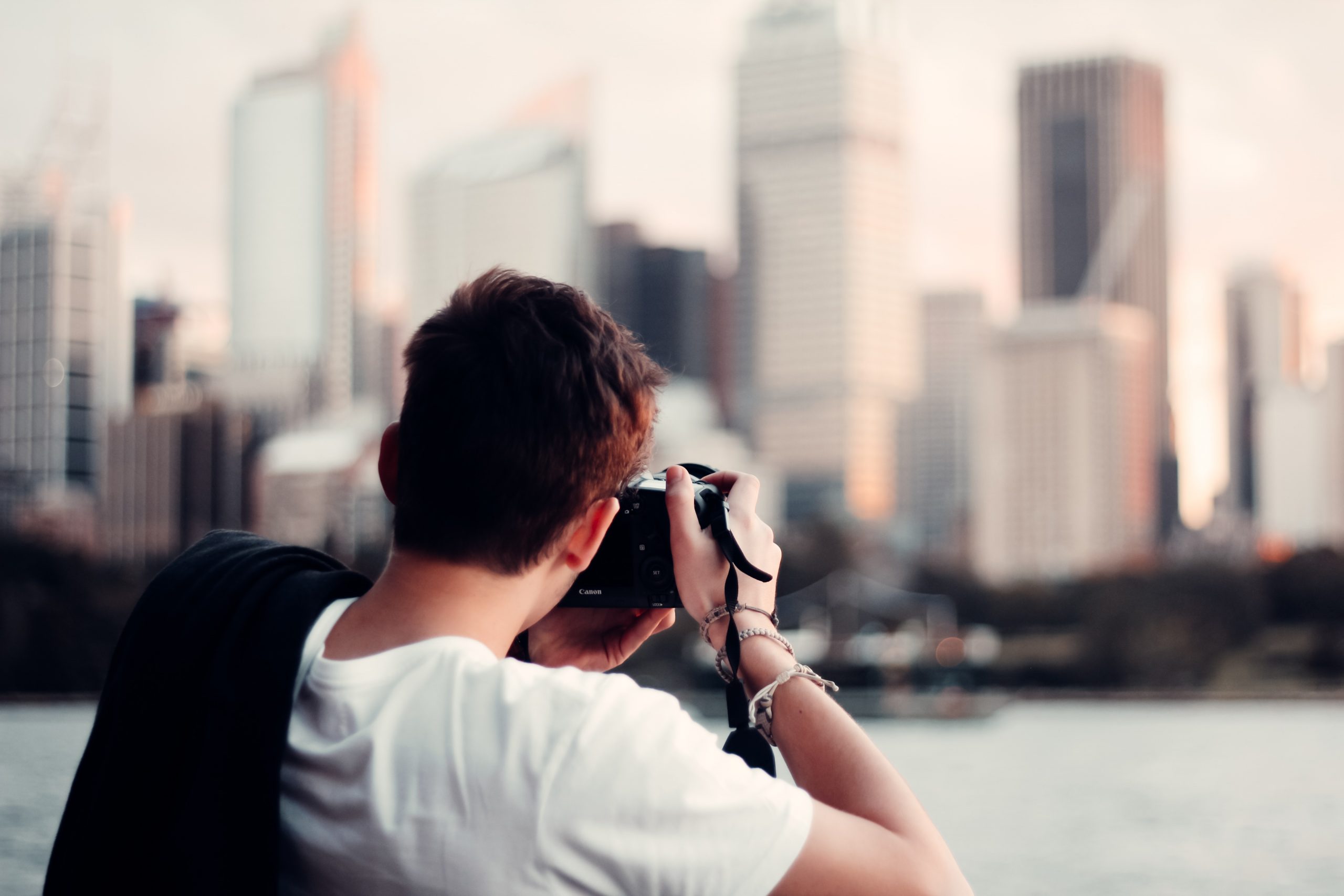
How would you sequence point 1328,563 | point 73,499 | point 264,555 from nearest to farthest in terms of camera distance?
point 264,555 → point 1328,563 → point 73,499

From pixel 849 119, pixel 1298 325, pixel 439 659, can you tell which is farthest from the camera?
pixel 1298 325

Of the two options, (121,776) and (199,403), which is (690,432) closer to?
(199,403)

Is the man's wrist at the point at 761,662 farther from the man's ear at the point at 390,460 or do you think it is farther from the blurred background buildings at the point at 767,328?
the blurred background buildings at the point at 767,328

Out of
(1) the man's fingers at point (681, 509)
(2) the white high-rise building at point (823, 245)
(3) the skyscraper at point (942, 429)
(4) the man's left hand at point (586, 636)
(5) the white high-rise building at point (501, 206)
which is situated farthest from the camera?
(3) the skyscraper at point (942, 429)

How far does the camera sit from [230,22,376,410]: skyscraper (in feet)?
414

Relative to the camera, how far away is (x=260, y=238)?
131 meters

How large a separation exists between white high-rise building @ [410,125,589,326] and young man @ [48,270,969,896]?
129 m

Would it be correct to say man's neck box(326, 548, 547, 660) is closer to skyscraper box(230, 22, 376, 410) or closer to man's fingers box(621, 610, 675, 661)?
man's fingers box(621, 610, 675, 661)

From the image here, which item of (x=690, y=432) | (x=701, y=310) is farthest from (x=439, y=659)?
(x=701, y=310)

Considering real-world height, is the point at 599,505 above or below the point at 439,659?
above

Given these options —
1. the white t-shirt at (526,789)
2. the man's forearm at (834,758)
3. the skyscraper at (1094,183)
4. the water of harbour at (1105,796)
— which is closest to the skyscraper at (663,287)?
the skyscraper at (1094,183)

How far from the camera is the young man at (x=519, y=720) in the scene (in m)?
1.22

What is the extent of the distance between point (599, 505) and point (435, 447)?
6.1 inches

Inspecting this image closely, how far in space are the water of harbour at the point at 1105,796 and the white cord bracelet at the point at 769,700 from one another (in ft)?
49.0
